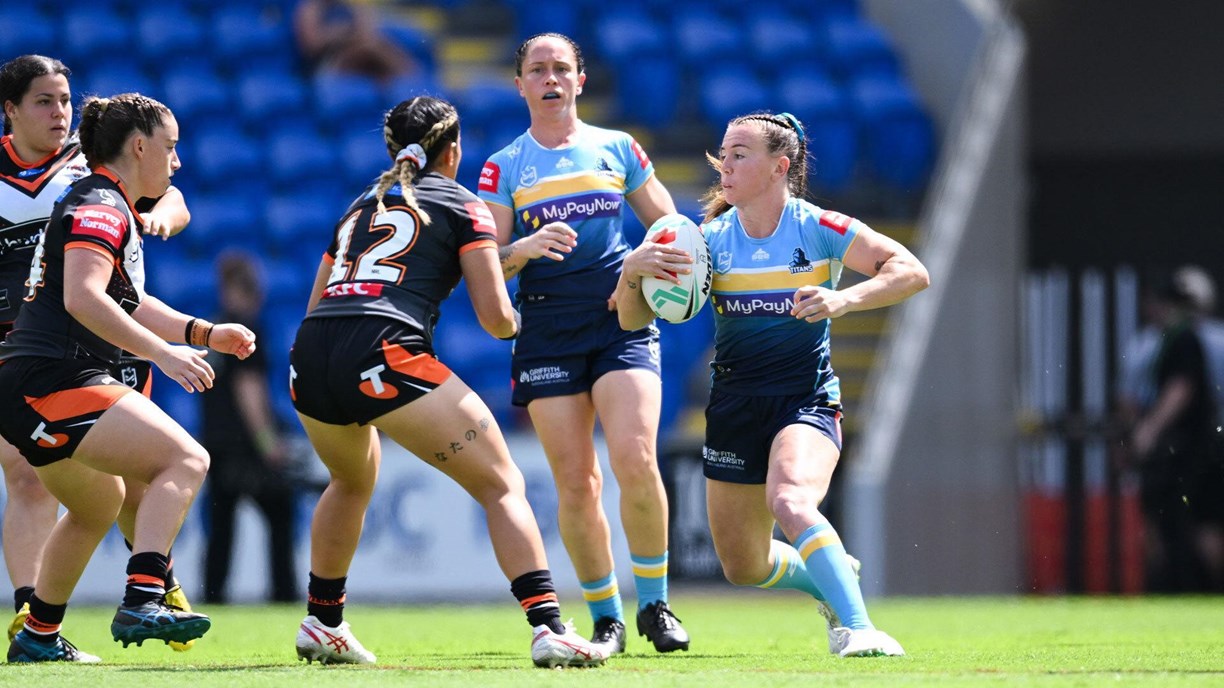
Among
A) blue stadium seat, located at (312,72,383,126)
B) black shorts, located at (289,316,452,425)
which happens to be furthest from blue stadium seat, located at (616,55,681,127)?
black shorts, located at (289,316,452,425)

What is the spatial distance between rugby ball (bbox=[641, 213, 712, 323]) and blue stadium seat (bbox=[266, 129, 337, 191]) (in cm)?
869

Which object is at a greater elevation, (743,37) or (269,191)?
(743,37)

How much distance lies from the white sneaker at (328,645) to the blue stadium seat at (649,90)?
9616 millimetres

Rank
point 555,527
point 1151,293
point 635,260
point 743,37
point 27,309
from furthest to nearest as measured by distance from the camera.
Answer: point 743,37, point 1151,293, point 555,527, point 635,260, point 27,309

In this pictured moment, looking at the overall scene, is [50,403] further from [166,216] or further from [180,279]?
[180,279]

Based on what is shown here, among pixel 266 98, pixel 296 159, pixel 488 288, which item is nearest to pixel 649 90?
pixel 296 159

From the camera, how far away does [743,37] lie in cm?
1574

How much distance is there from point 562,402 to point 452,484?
→ 16.0ft

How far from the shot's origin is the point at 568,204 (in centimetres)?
674

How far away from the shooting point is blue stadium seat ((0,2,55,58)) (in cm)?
1481

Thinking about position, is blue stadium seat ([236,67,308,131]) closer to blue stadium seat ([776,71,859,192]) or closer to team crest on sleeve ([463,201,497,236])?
blue stadium seat ([776,71,859,192])

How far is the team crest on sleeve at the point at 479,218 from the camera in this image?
5.61m

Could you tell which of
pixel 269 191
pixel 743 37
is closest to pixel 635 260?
pixel 269 191

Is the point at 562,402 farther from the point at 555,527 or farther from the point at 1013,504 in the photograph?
the point at 1013,504
